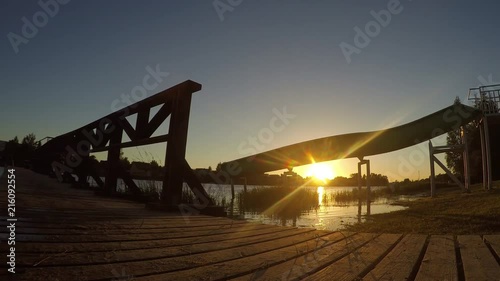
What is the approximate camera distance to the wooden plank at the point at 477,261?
1.90 meters

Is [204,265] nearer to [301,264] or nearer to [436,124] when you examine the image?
[301,264]

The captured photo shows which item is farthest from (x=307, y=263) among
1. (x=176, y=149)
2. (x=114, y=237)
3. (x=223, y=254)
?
(x=176, y=149)

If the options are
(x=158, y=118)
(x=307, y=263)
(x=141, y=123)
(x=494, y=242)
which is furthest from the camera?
(x=141, y=123)

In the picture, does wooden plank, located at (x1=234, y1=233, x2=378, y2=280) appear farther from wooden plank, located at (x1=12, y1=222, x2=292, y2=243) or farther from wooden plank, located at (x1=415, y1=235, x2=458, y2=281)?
wooden plank, located at (x1=12, y1=222, x2=292, y2=243)

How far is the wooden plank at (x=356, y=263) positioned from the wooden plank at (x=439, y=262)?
1.00ft

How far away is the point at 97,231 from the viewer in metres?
2.58

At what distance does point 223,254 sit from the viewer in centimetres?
223

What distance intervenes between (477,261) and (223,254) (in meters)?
1.87

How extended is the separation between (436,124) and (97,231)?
524 inches

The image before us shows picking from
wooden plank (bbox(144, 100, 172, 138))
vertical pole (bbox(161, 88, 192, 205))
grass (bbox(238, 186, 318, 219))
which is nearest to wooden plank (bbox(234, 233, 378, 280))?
vertical pole (bbox(161, 88, 192, 205))

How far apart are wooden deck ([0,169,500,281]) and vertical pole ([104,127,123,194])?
3.50m

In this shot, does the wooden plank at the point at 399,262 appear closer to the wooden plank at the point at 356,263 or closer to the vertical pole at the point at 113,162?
the wooden plank at the point at 356,263

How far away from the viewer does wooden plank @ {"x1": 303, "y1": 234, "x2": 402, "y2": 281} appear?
1.81 metres

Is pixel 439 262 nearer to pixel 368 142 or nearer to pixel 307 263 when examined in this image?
pixel 307 263
